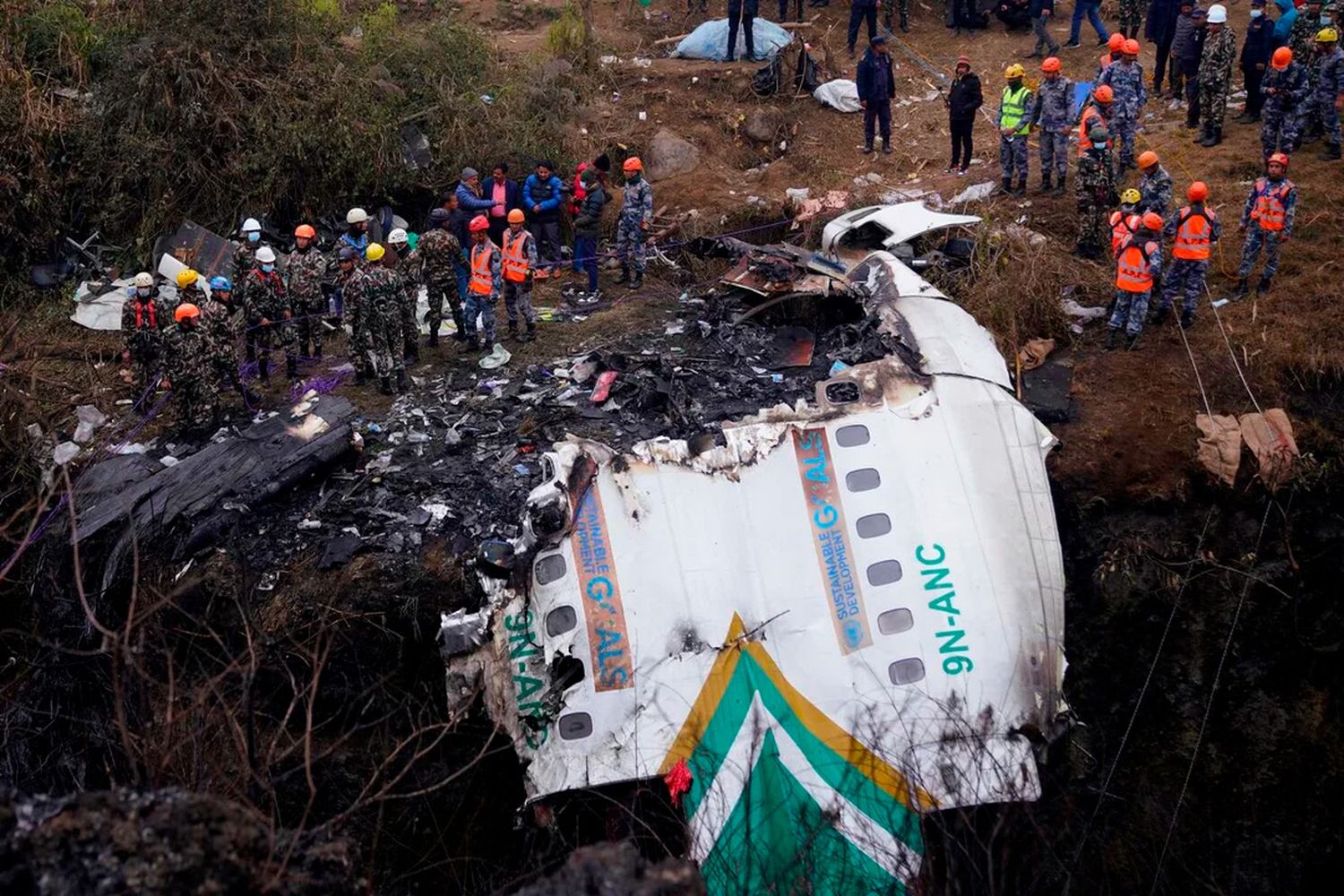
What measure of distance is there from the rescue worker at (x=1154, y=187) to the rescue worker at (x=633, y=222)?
15.9 ft

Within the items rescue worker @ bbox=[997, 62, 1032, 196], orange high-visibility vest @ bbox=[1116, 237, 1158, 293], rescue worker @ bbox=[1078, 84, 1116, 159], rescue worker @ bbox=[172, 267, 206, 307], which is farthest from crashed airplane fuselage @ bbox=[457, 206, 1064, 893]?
rescue worker @ bbox=[997, 62, 1032, 196]

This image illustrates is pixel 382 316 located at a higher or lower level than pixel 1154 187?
lower

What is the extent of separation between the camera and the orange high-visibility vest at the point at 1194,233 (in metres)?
9.32

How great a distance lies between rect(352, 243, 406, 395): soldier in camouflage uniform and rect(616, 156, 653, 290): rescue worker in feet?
9.14

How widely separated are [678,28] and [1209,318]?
10.7 metres

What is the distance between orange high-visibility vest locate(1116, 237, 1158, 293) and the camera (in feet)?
30.7

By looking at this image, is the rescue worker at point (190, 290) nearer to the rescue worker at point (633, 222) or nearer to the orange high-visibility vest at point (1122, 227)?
the rescue worker at point (633, 222)

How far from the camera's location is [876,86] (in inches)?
535

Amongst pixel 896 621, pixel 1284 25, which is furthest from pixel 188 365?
pixel 1284 25

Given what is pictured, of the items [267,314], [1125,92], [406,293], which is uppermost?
[1125,92]

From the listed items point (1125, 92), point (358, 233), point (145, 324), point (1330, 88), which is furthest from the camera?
point (1330, 88)

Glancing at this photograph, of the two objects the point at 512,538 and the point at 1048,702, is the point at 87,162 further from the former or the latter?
the point at 1048,702

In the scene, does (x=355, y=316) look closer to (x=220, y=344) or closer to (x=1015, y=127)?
(x=220, y=344)

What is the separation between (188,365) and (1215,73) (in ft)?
37.9
